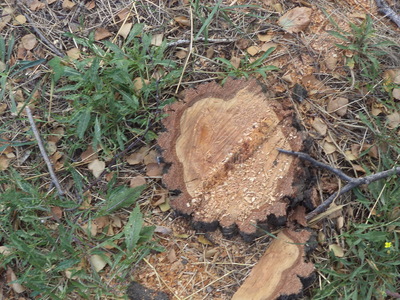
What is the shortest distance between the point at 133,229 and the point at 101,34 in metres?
1.06

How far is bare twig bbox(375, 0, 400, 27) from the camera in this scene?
2.50 metres

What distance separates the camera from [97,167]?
2340 millimetres

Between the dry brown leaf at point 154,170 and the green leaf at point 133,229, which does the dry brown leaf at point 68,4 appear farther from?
the green leaf at point 133,229

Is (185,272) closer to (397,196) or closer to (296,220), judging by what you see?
(296,220)

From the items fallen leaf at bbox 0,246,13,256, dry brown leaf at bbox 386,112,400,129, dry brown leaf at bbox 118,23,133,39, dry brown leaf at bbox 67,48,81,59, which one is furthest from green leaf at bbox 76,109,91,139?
dry brown leaf at bbox 386,112,400,129

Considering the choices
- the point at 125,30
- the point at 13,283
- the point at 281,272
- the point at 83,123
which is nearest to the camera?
the point at 281,272

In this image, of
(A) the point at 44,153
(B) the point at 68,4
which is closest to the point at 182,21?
(B) the point at 68,4

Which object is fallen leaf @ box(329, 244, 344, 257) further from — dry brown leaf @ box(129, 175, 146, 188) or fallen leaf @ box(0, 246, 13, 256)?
fallen leaf @ box(0, 246, 13, 256)

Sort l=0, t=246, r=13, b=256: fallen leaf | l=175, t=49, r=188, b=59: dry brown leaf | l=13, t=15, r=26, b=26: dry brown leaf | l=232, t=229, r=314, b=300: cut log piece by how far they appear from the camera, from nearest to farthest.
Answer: l=232, t=229, r=314, b=300: cut log piece → l=0, t=246, r=13, b=256: fallen leaf → l=175, t=49, r=188, b=59: dry brown leaf → l=13, t=15, r=26, b=26: dry brown leaf

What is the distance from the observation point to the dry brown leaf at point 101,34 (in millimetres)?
2502

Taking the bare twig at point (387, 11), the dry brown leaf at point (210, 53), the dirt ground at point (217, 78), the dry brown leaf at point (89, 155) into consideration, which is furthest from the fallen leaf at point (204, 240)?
the bare twig at point (387, 11)

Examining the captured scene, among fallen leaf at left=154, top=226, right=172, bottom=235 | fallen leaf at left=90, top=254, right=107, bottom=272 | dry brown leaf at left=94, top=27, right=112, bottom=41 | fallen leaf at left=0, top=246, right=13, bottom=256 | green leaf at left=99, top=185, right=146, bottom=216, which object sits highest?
dry brown leaf at left=94, top=27, right=112, bottom=41

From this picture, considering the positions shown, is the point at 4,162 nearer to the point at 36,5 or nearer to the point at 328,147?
the point at 36,5

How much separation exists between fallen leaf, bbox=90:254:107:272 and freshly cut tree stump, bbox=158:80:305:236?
0.43 meters
